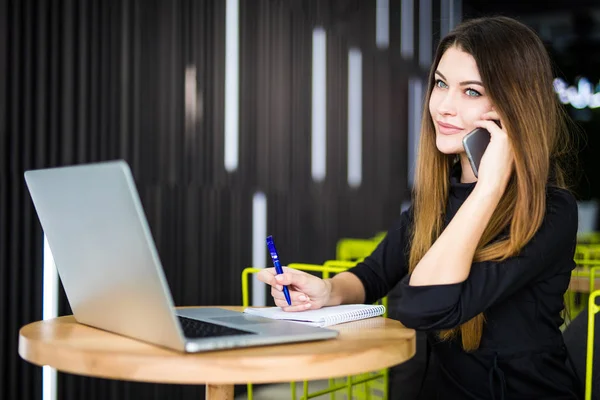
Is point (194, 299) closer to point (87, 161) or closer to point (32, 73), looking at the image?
point (87, 161)

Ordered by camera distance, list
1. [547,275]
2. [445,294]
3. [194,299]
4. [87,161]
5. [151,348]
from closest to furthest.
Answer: [151,348] → [445,294] → [547,275] → [87,161] → [194,299]

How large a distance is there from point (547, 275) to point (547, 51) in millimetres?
488

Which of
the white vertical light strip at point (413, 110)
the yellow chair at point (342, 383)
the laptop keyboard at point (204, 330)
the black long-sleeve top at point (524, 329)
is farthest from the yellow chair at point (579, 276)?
the white vertical light strip at point (413, 110)

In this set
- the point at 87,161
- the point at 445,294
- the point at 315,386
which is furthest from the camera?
the point at 315,386

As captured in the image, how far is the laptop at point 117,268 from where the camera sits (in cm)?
97

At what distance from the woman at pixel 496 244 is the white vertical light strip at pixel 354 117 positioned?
11.7 ft

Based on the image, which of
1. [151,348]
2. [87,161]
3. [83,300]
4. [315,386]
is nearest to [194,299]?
[87,161]

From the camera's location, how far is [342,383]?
281 cm

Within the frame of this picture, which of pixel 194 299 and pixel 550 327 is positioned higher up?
pixel 550 327

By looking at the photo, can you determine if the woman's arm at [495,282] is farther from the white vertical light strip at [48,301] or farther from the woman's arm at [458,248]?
the white vertical light strip at [48,301]

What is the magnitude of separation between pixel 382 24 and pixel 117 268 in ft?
16.3

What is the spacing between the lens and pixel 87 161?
2697 millimetres

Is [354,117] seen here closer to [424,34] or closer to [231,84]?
[424,34]

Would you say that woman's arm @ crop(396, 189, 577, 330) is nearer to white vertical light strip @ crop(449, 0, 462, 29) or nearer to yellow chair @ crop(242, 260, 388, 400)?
yellow chair @ crop(242, 260, 388, 400)
